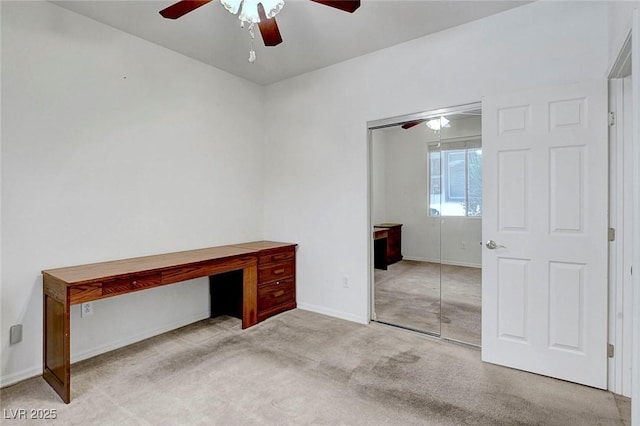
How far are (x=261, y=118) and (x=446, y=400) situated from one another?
11.7 ft

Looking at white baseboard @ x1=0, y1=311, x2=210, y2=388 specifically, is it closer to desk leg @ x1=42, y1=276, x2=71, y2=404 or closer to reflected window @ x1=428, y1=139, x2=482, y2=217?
desk leg @ x1=42, y1=276, x2=71, y2=404

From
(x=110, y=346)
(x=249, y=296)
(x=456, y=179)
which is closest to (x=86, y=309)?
(x=110, y=346)

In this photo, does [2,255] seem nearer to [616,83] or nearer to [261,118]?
[261,118]

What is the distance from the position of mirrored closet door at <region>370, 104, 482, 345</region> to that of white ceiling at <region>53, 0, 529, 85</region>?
74 centimetres

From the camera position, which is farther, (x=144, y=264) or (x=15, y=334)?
(x=144, y=264)

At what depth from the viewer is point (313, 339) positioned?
2.97m

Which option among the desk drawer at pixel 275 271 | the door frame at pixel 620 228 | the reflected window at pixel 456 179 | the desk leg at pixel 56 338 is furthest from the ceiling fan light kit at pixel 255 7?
the desk drawer at pixel 275 271

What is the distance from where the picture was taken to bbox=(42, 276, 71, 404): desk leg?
204 centimetres

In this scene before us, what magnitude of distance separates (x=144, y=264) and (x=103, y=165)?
916 millimetres

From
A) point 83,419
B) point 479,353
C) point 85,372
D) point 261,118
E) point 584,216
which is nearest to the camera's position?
point 83,419

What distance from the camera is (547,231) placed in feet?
7.61

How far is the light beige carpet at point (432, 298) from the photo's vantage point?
298cm

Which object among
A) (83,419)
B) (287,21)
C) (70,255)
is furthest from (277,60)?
(83,419)

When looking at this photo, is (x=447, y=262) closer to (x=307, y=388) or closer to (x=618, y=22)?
(x=307, y=388)
